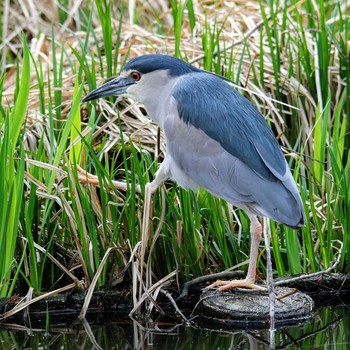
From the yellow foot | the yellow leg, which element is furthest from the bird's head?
the yellow foot

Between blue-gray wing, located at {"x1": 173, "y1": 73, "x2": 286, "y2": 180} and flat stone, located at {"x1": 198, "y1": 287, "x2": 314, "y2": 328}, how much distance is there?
53cm

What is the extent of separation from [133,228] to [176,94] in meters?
0.61

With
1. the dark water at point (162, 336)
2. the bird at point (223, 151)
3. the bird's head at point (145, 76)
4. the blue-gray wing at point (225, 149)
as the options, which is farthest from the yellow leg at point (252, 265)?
the bird's head at point (145, 76)

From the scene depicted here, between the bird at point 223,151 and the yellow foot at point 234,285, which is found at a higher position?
the bird at point 223,151

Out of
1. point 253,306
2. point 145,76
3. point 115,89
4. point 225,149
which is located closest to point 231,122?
point 225,149

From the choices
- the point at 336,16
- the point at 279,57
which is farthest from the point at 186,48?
the point at 336,16

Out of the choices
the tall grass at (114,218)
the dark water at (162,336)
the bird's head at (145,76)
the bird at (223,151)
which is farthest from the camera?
the bird's head at (145,76)

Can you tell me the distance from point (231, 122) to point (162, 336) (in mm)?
933

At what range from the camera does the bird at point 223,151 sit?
361 cm

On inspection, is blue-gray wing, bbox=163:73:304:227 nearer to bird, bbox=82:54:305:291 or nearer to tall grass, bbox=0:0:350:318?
bird, bbox=82:54:305:291

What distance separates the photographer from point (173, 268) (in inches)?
155

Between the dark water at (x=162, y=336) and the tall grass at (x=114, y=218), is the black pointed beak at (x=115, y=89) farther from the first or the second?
the dark water at (x=162, y=336)

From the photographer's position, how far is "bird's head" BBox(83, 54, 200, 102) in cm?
397

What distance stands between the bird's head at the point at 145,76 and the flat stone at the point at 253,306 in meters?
0.96
